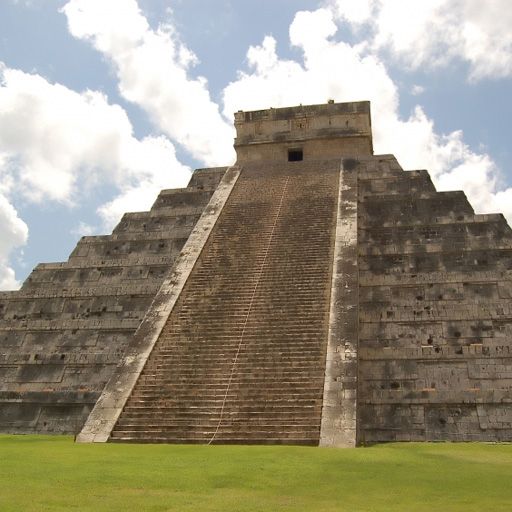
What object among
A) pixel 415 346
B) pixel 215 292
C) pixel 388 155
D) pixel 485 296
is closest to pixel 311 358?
pixel 415 346

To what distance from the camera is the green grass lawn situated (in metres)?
5.49

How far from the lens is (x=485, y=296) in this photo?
14023 mm

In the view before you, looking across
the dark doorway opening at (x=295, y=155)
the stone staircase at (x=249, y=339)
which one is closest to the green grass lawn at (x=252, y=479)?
the stone staircase at (x=249, y=339)

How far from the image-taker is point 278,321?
44.4ft

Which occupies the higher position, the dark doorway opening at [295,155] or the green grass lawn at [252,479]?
the dark doorway opening at [295,155]

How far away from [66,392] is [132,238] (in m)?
5.68

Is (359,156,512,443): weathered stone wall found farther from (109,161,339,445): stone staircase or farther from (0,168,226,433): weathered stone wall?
(0,168,226,433): weathered stone wall

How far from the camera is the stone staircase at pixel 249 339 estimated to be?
36.4 ft

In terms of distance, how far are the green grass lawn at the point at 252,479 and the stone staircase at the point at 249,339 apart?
1.56 meters

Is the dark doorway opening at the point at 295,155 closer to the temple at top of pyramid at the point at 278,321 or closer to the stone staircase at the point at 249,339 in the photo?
the temple at top of pyramid at the point at 278,321

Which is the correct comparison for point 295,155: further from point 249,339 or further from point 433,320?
point 249,339

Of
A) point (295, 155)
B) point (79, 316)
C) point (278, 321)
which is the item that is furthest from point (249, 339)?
point (295, 155)

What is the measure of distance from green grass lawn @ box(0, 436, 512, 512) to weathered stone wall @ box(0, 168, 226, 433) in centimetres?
472

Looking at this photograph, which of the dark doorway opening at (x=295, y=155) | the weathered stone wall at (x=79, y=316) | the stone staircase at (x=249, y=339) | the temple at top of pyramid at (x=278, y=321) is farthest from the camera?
the dark doorway opening at (x=295, y=155)
